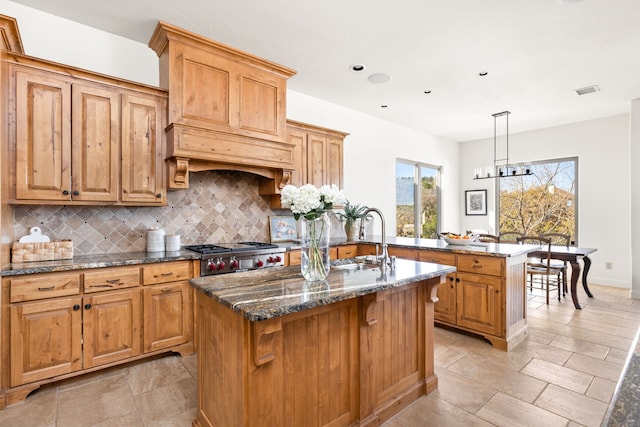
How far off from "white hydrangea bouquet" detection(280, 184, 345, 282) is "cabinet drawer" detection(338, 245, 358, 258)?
225 cm

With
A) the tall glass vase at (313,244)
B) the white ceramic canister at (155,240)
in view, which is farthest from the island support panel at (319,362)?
the white ceramic canister at (155,240)

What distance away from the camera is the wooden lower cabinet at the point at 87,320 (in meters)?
2.20

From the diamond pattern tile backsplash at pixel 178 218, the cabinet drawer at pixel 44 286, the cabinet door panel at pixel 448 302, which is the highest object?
the diamond pattern tile backsplash at pixel 178 218

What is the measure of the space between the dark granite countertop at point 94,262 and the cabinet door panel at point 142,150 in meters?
0.50

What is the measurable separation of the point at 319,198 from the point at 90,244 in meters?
2.35

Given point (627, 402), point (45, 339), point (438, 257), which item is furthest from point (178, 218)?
point (627, 402)

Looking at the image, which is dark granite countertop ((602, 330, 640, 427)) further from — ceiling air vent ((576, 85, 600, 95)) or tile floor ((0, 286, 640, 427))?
ceiling air vent ((576, 85, 600, 95))

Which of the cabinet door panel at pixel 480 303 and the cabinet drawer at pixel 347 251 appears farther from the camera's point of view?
the cabinet drawer at pixel 347 251

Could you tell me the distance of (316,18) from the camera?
2.79 metres

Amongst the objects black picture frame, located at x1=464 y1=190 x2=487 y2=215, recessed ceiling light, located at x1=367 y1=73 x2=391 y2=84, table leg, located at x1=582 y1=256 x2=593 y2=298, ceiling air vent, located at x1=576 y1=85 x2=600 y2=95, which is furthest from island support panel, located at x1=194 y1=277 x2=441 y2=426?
black picture frame, located at x1=464 y1=190 x2=487 y2=215

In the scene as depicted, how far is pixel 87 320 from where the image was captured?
2.44 metres

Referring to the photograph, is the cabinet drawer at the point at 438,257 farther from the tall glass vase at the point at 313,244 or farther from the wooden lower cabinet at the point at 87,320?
the wooden lower cabinet at the point at 87,320

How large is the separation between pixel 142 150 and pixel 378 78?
2.78 metres

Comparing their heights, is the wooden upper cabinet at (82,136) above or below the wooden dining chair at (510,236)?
above
